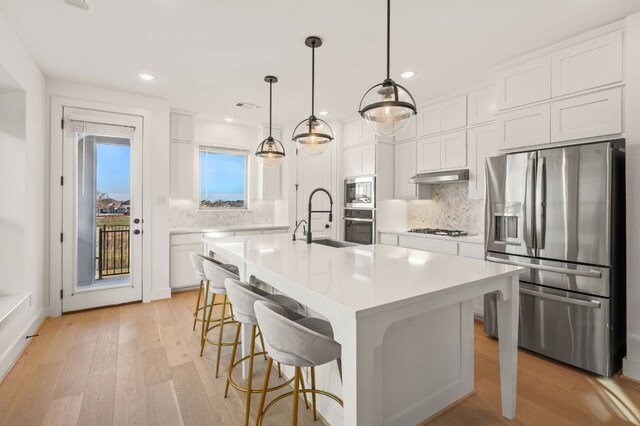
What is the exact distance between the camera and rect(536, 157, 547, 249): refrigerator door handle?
2.61m

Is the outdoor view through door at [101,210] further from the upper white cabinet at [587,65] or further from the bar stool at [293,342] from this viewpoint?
the upper white cabinet at [587,65]

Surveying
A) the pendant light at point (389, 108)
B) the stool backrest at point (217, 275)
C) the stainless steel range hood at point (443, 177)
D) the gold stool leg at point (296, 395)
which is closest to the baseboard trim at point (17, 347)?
the stool backrest at point (217, 275)

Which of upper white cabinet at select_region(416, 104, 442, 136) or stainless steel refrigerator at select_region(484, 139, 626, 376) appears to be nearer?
stainless steel refrigerator at select_region(484, 139, 626, 376)

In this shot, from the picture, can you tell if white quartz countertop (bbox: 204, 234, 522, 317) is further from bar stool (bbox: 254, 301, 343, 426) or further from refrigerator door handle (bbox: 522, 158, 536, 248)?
refrigerator door handle (bbox: 522, 158, 536, 248)

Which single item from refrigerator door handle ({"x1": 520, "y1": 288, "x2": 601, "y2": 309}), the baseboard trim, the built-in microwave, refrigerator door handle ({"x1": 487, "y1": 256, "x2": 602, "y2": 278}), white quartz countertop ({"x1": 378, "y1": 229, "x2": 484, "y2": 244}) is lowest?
the baseboard trim

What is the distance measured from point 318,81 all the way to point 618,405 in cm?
366

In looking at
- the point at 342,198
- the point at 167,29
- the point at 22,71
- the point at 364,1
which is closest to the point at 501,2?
the point at 364,1

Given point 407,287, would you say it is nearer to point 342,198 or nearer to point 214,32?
point 214,32

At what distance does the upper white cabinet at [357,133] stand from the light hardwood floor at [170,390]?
3.05 meters

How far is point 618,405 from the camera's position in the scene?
6.68ft

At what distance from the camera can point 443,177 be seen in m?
3.92

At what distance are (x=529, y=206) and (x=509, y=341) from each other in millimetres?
1363

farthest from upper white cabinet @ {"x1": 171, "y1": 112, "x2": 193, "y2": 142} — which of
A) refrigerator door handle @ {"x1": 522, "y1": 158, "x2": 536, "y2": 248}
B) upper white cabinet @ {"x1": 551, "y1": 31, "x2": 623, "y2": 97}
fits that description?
upper white cabinet @ {"x1": 551, "y1": 31, "x2": 623, "y2": 97}

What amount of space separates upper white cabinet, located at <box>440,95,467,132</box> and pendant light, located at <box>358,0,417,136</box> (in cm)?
222
